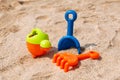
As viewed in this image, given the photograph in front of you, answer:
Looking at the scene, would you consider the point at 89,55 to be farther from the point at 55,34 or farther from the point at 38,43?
the point at 55,34

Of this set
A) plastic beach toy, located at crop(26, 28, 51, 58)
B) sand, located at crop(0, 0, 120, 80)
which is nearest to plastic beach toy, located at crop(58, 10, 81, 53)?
sand, located at crop(0, 0, 120, 80)

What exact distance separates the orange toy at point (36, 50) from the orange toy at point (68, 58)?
9cm

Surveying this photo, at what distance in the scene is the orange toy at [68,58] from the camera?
175 centimetres

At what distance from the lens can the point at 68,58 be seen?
70.1 inches

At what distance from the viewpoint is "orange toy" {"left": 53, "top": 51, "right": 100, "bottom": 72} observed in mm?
1752

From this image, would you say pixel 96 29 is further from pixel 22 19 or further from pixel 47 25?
pixel 22 19

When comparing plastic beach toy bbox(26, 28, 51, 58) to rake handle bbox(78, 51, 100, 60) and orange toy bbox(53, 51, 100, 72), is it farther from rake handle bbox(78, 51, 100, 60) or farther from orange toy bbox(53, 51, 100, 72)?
rake handle bbox(78, 51, 100, 60)

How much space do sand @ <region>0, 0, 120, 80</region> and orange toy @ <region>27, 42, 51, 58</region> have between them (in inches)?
1.6

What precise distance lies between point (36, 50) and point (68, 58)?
235 millimetres

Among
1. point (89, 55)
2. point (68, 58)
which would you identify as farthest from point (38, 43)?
point (89, 55)

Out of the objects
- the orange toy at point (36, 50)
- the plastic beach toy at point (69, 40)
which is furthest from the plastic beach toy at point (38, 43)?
the plastic beach toy at point (69, 40)

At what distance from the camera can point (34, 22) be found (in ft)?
8.37

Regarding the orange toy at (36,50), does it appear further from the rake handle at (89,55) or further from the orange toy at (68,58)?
the rake handle at (89,55)

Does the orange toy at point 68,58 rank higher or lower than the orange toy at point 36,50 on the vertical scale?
lower
